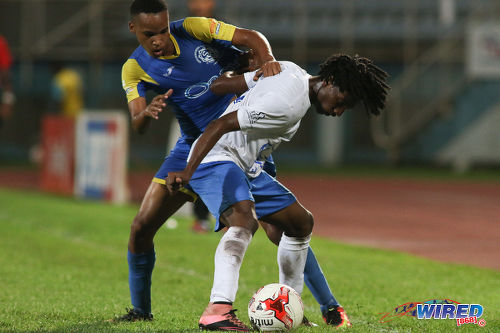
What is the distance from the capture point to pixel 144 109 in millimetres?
5578

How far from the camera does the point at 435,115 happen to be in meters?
24.0

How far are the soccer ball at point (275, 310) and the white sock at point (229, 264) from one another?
22 centimetres

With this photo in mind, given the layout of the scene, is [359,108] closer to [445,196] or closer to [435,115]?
[435,115]

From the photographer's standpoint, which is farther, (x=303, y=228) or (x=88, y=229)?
(x=88, y=229)

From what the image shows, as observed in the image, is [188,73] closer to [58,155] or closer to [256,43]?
[256,43]

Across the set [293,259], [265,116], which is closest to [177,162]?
[265,116]

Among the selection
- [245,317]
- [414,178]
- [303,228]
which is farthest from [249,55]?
[414,178]

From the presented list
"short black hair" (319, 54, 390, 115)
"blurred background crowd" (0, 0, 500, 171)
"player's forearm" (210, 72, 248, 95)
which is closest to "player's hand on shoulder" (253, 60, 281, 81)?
"player's forearm" (210, 72, 248, 95)

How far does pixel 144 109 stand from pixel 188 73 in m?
0.41

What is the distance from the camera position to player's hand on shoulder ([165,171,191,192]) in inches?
Answer: 202

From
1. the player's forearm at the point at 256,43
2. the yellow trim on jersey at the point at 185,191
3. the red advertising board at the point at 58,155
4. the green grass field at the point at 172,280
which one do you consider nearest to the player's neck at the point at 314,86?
the player's forearm at the point at 256,43

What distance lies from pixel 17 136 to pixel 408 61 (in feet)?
37.3

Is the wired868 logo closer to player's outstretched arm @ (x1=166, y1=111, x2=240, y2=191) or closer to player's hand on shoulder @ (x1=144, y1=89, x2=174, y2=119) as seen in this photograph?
player's outstretched arm @ (x1=166, y1=111, x2=240, y2=191)

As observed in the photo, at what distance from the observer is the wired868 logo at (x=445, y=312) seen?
579 centimetres
